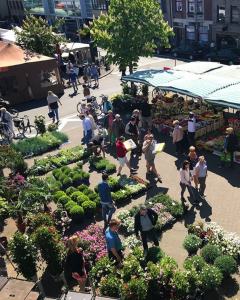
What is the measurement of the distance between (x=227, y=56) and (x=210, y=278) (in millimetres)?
29229

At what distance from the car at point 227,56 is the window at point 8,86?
20093 mm

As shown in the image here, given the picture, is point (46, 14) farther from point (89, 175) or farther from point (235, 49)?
point (89, 175)

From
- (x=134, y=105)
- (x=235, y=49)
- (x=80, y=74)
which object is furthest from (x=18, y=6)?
(x=134, y=105)

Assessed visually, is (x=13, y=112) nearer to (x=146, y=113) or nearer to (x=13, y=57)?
(x=13, y=57)

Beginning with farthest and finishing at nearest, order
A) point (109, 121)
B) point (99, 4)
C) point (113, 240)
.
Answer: point (99, 4)
point (109, 121)
point (113, 240)

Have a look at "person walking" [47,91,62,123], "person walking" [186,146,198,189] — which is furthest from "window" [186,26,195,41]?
"person walking" [186,146,198,189]

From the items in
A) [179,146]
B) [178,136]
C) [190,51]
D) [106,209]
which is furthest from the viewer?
[190,51]

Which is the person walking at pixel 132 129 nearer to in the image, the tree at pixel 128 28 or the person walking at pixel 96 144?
the person walking at pixel 96 144

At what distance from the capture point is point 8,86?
1014 inches

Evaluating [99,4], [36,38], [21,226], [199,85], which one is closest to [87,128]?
[199,85]

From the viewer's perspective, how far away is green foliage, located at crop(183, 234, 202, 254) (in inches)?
356

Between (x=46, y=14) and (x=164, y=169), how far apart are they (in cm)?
5833

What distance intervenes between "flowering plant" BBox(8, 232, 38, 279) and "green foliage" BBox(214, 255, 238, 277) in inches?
181

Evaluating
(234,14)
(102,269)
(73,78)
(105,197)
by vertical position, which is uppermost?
(234,14)
